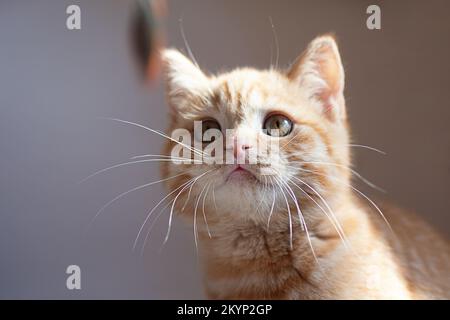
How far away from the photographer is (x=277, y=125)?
1.03 meters

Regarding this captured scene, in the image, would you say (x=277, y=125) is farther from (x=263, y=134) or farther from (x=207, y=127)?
(x=207, y=127)

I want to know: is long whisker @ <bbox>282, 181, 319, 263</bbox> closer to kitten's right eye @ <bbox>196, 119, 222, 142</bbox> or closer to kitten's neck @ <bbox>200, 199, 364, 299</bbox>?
kitten's neck @ <bbox>200, 199, 364, 299</bbox>

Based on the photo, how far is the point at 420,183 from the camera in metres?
1.22

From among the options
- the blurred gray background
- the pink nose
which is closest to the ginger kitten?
the pink nose

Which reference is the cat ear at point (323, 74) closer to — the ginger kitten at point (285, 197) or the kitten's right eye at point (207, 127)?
the ginger kitten at point (285, 197)

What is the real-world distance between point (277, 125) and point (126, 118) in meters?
0.42

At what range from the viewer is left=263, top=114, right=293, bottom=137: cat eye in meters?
1.02

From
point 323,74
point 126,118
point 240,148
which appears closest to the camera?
point 240,148

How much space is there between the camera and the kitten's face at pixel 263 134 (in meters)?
0.96

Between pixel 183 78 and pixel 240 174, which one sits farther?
pixel 183 78

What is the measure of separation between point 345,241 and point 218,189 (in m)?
0.27

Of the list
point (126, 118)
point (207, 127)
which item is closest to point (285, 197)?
point (207, 127)

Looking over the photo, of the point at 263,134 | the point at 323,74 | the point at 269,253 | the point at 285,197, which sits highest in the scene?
the point at 323,74
